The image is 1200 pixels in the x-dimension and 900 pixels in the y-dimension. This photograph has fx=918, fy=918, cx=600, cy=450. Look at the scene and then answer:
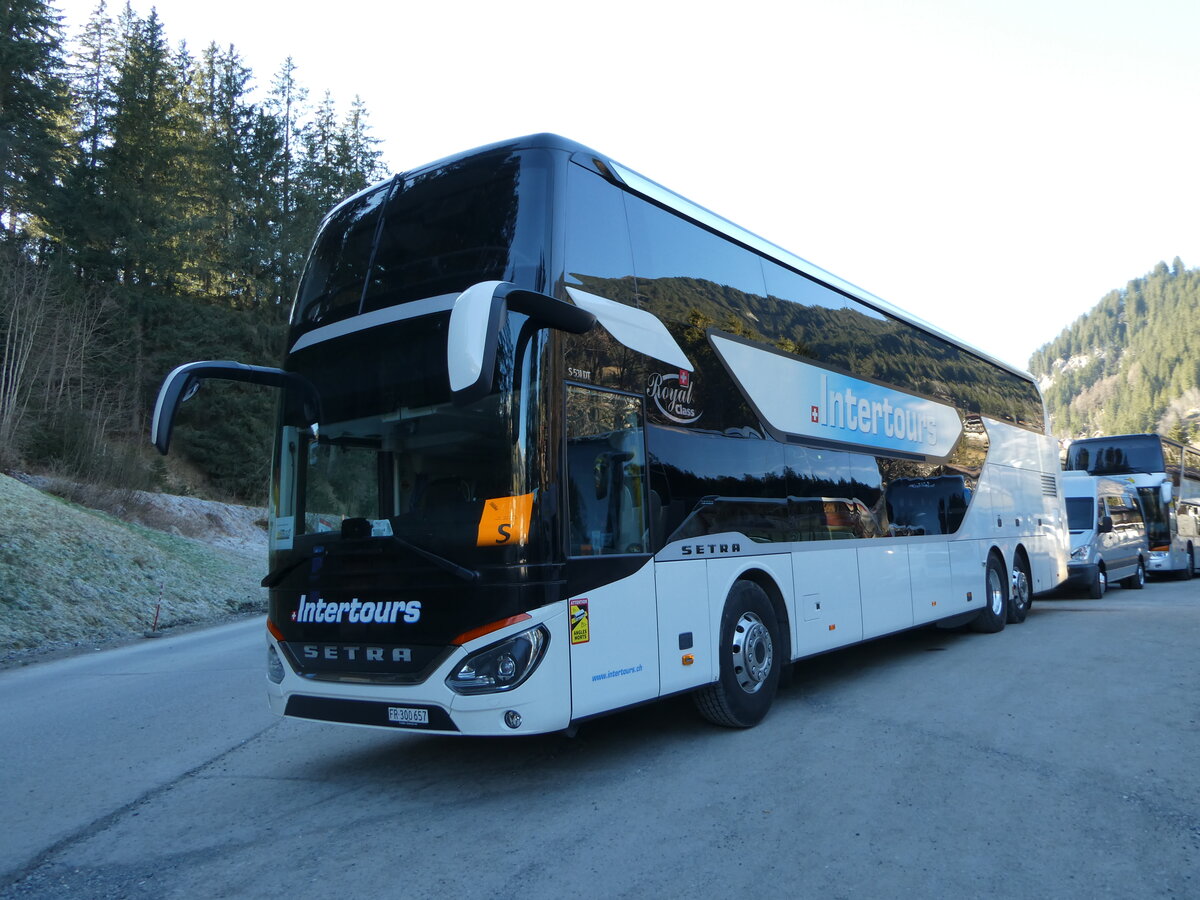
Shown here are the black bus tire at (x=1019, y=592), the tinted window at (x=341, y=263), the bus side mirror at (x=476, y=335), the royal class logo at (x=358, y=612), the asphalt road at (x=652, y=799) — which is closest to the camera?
the asphalt road at (x=652, y=799)

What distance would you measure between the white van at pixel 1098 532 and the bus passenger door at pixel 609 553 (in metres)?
15.4

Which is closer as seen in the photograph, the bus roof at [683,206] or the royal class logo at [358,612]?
the royal class logo at [358,612]

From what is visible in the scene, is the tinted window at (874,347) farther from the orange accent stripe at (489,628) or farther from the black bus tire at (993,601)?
the orange accent stripe at (489,628)

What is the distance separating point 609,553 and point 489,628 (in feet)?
3.17

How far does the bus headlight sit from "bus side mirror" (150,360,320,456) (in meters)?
2.03

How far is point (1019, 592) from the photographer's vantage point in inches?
548

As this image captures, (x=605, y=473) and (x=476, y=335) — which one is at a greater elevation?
(x=476, y=335)

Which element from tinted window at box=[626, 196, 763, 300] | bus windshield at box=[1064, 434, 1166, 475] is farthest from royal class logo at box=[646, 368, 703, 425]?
bus windshield at box=[1064, 434, 1166, 475]

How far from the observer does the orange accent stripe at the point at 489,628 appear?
16.6ft

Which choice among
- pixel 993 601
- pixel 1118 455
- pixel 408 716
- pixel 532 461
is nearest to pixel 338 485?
pixel 532 461

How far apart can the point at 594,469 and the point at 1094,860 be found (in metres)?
3.25

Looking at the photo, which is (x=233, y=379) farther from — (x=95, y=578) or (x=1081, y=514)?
(x=1081, y=514)

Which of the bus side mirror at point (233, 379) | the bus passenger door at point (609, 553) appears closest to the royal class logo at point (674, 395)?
the bus passenger door at point (609, 553)

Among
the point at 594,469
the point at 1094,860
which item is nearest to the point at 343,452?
the point at 594,469
